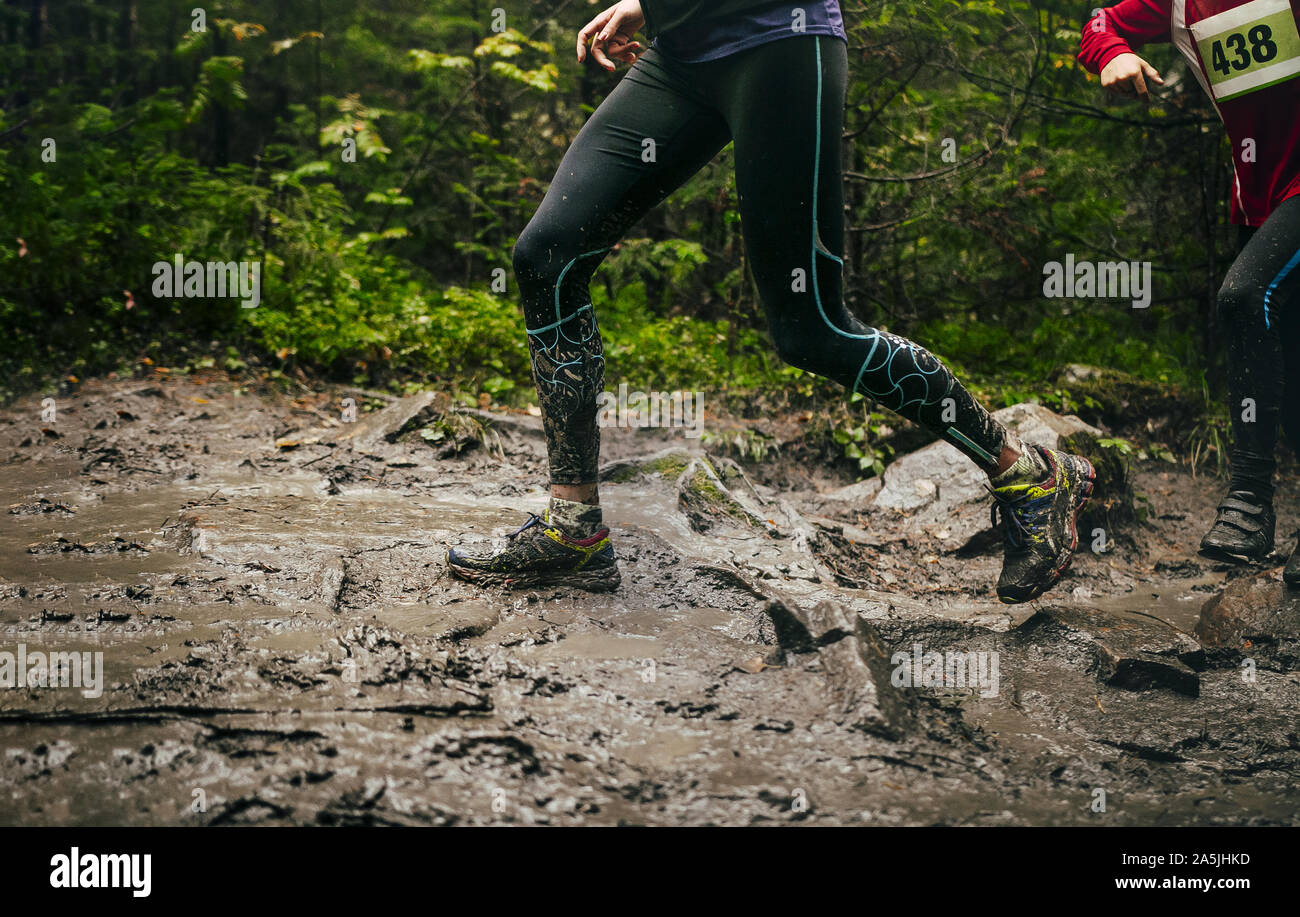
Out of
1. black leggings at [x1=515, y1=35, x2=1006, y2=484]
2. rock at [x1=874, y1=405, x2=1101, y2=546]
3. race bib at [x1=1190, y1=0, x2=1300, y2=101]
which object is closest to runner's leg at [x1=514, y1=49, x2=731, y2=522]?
black leggings at [x1=515, y1=35, x2=1006, y2=484]

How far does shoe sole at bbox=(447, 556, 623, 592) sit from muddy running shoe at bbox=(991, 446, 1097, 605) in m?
1.33

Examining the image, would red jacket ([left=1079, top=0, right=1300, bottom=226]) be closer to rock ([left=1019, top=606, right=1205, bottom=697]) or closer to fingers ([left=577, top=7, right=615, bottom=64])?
rock ([left=1019, top=606, right=1205, bottom=697])

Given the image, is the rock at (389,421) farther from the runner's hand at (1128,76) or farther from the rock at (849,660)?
the runner's hand at (1128,76)

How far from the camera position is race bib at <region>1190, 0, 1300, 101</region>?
3.16 metres

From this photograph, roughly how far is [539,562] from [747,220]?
1257 millimetres

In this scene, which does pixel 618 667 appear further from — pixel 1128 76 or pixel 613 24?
pixel 1128 76

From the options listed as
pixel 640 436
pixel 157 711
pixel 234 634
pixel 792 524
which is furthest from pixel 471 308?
pixel 157 711

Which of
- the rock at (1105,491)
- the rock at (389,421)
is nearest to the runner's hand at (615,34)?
the rock at (389,421)

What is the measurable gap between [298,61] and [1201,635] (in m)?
10.1

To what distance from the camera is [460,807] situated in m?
1.75

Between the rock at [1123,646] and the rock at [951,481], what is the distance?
4.43 feet

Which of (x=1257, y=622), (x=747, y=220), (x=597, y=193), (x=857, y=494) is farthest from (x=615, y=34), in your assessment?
(x=1257, y=622)

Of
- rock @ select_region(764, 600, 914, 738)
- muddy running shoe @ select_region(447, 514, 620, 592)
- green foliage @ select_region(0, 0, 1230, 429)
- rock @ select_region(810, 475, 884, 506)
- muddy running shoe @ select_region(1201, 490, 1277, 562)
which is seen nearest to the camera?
rock @ select_region(764, 600, 914, 738)

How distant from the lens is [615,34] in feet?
9.99
